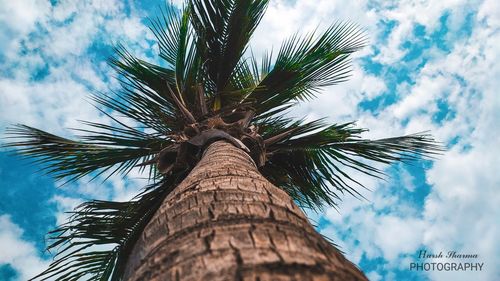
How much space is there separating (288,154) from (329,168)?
0.55 meters

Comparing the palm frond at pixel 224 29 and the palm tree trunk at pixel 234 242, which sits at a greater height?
the palm frond at pixel 224 29

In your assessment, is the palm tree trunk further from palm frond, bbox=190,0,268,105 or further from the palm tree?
palm frond, bbox=190,0,268,105

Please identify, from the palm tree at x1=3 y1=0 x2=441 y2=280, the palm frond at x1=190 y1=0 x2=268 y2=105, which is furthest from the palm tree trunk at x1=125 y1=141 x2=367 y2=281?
the palm frond at x1=190 y1=0 x2=268 y2=105

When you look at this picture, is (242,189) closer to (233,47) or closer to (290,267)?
(290,267)

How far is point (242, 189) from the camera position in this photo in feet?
4.41

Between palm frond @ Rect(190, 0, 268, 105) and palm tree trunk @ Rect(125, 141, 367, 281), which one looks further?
palm frond @ Rect(190, 0, 268, 105)

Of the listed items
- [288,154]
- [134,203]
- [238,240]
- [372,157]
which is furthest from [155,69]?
[238,240]

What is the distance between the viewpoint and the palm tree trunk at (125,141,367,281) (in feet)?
2.68

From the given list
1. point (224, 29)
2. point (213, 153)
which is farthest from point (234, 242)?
point (224, 29)

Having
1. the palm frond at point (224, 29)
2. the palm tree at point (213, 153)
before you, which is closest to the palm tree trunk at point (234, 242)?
the palm tree at point (213, 153)

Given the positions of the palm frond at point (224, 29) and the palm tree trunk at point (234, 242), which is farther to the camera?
the palm frond at point (224, 29)

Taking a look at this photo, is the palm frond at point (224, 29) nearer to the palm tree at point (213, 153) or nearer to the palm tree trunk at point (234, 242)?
the palm tree at point (213, 153)

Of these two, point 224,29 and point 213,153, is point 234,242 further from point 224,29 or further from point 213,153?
point 224,29

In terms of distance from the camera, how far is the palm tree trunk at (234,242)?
0.82 meters
